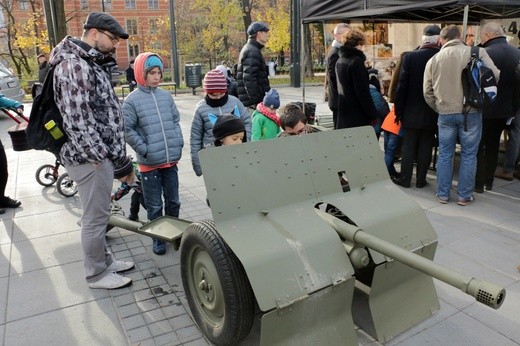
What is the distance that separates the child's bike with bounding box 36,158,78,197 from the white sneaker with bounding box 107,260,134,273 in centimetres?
243

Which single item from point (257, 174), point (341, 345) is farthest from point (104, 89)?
point (341, 345)

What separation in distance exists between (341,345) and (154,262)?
2061 millimetres

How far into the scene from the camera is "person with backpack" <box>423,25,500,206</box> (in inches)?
200

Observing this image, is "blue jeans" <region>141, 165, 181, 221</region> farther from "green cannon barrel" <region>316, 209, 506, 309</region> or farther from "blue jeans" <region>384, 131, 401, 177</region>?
"blue jeans" <region>384, 131, 401, 177</region>

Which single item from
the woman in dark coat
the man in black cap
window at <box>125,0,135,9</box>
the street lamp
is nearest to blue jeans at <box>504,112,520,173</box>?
the woman in dark coat

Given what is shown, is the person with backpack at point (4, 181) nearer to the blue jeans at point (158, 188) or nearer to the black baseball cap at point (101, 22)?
the blue jeans at point (158, 188)

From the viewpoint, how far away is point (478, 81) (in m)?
5.00

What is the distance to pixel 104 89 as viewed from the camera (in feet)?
10.7

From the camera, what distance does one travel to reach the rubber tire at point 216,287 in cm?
254

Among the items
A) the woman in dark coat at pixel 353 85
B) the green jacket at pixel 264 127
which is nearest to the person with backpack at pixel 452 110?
the woman in dark coat at pixel 353 85

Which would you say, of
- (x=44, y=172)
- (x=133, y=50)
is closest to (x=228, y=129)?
(x=44, y=172)

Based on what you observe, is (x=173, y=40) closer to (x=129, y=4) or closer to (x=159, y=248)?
(x=159, y=248)

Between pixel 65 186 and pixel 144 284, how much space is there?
292cm

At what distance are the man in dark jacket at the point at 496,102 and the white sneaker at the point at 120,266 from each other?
4.42 m
